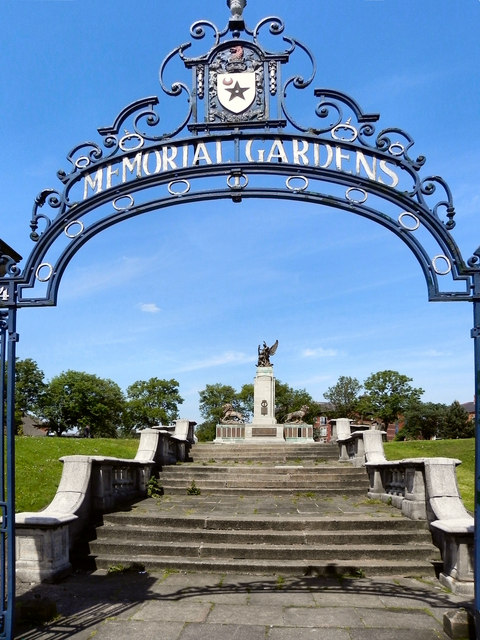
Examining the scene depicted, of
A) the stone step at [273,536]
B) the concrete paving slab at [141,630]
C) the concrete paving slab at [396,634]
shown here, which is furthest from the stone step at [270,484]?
the concrete paving slab at [396,634]

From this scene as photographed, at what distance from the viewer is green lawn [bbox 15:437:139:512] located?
11320 millimetres

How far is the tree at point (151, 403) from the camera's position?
76875 millimetres

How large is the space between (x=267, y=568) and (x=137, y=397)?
7437 cm

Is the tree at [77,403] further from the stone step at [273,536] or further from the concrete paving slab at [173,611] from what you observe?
the concrete paving slab at [173,611]

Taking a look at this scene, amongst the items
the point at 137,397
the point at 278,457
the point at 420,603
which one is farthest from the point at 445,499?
the point at 137,397

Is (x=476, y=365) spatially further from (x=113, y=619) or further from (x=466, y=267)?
(x=113, y=619)

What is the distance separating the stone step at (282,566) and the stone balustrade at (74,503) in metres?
0.85

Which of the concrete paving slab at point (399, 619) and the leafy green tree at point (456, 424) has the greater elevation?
the concrete paving slab at point (399, 619)

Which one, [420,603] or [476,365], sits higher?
[476,365]

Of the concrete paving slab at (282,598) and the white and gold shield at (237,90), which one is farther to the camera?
the concrete paving slab at (282,598)

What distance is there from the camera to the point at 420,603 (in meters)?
5.78

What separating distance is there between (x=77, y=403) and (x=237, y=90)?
69429 mm

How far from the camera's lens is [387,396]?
77062mm

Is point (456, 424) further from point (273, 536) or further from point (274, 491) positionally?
point (273, 536)
